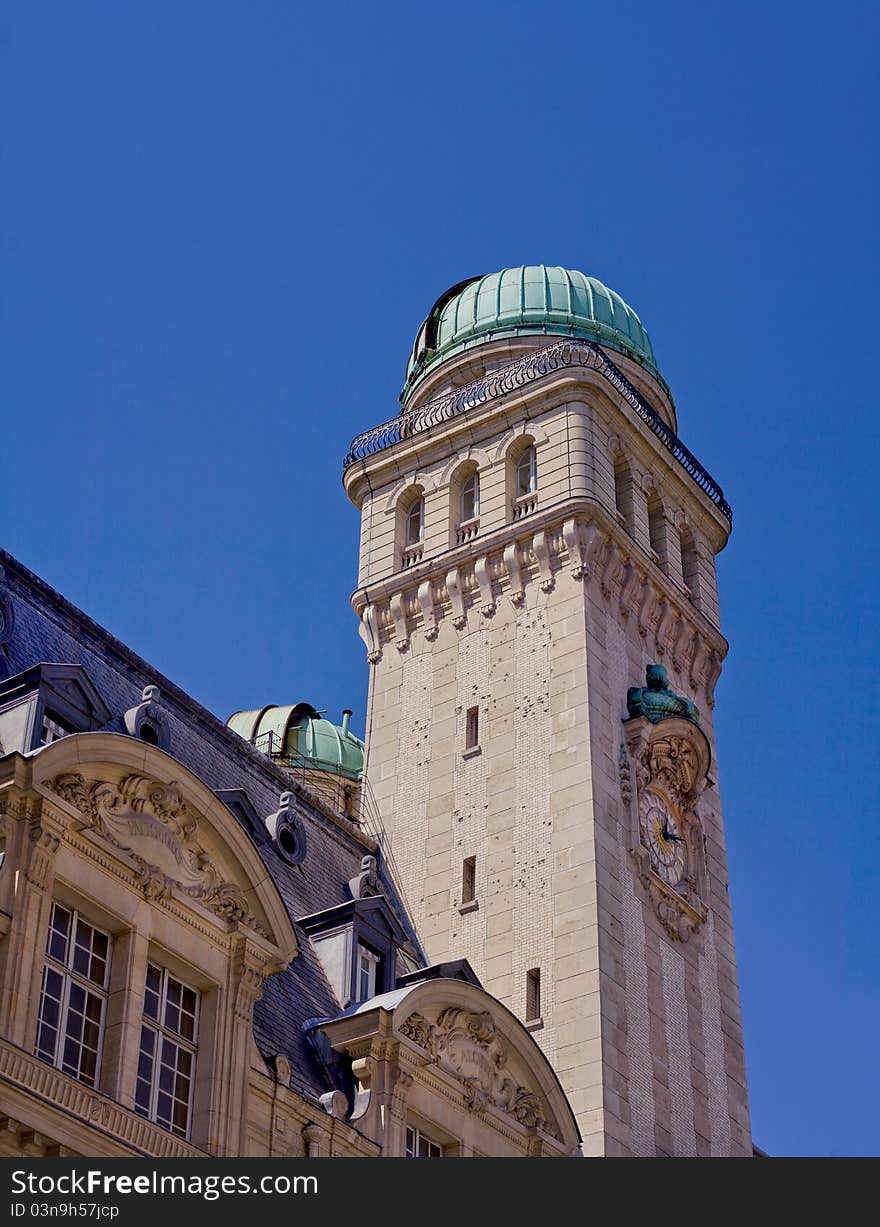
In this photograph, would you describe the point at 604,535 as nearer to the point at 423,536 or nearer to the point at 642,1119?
the point at 423,536

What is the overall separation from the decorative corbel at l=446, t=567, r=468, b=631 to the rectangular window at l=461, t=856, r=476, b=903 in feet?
23.3

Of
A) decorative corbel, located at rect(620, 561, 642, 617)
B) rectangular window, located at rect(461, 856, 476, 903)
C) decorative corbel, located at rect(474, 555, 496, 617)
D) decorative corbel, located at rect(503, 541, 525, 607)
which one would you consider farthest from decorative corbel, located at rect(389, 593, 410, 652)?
rectangular window, located at rect(461, 856, 476, 903)

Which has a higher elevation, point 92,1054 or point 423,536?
point 423,536

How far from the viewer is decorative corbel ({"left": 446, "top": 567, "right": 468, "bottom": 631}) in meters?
54.4

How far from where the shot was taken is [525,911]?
47656 mm

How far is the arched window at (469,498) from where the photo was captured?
2240 inches

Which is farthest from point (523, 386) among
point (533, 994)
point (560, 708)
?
point (533, 994)

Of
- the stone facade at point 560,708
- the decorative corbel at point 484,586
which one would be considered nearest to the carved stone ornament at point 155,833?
the stone facade at point 560,708

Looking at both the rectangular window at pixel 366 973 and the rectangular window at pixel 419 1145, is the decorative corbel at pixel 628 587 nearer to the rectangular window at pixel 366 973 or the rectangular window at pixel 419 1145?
the rectangular window at pixel 366 973

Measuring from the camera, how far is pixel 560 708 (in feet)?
166

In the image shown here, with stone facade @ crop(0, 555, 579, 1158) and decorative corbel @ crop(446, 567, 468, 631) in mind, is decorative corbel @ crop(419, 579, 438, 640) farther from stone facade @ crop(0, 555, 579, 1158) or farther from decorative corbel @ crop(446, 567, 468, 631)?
stone facade @ crop(0, 555, 579, 1158)

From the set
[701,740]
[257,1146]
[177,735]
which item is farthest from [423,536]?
[257,1146]

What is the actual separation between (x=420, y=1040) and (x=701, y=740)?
1681 cm

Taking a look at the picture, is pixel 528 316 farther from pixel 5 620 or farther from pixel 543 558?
pixel 5 620
